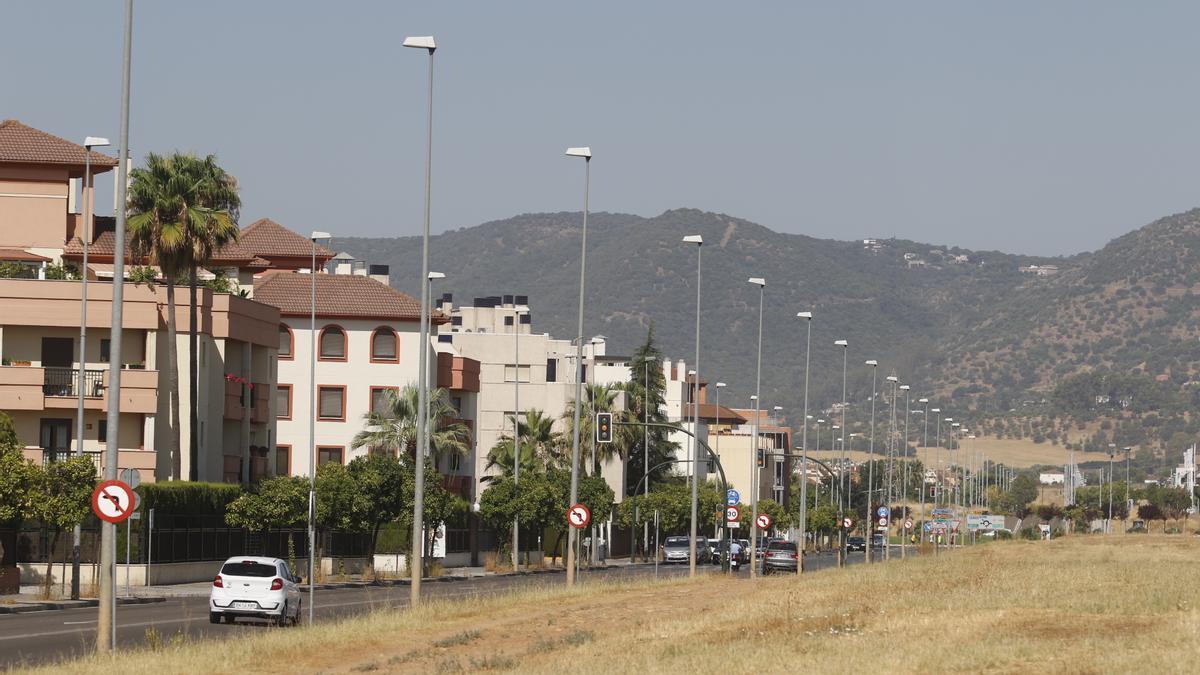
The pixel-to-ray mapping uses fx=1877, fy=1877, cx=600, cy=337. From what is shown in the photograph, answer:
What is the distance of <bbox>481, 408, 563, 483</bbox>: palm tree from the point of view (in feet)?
337

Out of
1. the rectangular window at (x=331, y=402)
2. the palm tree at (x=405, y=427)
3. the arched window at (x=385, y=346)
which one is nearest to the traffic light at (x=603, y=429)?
the palm tree at (x=405, y=427)

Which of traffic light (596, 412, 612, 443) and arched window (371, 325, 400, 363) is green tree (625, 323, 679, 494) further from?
traffic light (596, 412, 612, 443)

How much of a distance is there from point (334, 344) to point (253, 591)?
5795 centimetres

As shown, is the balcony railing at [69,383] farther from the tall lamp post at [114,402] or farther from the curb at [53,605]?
the tall lamp post at [114,402]

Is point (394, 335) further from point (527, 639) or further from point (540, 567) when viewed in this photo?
point (527, 639)

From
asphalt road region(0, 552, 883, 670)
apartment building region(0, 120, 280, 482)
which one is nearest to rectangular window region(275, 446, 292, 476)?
apartment building region(0, 120, 280, 482)

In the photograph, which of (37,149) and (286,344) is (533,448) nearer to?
(286,344)

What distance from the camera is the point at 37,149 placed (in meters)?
78.9

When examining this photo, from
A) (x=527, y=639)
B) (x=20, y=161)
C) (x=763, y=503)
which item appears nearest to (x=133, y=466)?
(x=20, y=161)

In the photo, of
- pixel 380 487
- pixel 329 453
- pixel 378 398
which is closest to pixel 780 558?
pixel 380 487

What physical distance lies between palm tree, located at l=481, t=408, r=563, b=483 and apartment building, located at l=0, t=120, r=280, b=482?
24.1 meters

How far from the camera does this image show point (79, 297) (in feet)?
212

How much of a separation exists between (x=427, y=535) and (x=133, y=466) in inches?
857

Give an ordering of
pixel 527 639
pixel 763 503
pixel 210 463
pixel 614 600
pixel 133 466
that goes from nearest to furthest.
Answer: pixel 527 639, pixel 614 600, pixel 133 466, pixel 210 463, pixel 763 503
